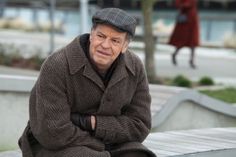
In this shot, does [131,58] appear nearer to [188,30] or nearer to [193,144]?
[193,144]

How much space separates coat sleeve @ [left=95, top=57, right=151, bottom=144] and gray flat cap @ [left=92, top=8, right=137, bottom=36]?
39 cm

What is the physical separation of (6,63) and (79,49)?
34.0 ft

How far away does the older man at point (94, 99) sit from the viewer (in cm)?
393

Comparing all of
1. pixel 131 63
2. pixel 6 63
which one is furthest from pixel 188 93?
pixel 6 63

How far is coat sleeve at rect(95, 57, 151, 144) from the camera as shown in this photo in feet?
13.6

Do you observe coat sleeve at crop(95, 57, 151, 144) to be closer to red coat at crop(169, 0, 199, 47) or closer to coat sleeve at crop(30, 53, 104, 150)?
coat sleeve at crop(30, 53, 104, 150)

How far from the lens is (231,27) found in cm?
3106

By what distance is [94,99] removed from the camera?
13.4 feet

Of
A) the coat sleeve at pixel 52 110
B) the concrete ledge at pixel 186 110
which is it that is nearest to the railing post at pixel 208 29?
the concrete ledge at pixel 186 110

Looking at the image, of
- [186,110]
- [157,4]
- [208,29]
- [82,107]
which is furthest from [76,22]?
[82,107]

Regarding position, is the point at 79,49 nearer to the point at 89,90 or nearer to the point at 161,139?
the point at 89,90

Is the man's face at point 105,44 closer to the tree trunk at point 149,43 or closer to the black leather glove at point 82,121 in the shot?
the black leather glove at point 82,121

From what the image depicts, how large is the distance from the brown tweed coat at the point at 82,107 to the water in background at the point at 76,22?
23.6 meters

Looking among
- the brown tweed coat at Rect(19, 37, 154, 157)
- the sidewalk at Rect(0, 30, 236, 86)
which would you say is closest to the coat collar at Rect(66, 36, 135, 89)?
the brown tweed coat at Rect(19, 37, 154, 157)
